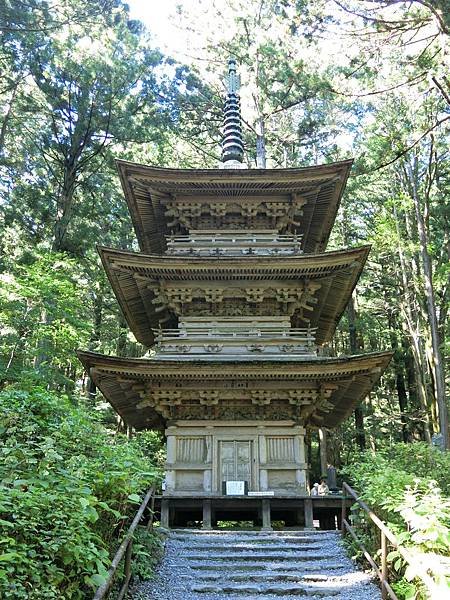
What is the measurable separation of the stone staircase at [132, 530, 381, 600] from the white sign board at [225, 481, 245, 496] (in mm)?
1430

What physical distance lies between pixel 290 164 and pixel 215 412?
1910 cm

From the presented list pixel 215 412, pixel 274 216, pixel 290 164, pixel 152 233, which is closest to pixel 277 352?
pixel 215 412

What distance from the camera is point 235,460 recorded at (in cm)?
1190

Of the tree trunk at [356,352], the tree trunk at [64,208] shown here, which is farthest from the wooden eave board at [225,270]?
the tree trunk at [356,352]

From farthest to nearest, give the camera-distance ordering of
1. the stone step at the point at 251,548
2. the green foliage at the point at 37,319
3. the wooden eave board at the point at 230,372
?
the green foliage at the point at 37,319 → the wooden eave board at the point at 230,372 → the stone step at the point at 251,548

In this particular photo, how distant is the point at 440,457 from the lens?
11500mm

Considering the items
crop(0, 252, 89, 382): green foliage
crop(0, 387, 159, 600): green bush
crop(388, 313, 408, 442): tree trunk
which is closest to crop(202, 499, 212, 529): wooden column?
crop(0, 387, 159, 600): green bush

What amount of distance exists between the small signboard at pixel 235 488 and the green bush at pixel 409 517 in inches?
106

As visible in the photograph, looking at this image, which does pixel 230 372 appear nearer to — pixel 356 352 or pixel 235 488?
pixel 235 488

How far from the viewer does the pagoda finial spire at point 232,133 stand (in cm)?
1752

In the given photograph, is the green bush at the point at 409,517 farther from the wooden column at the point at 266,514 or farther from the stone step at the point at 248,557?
the wooden column at the point at 266,514

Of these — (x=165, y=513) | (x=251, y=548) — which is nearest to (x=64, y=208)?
(x=165, y=513)

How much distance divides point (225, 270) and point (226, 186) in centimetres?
264

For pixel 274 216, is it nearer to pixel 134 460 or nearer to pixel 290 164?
pixel 134 460
